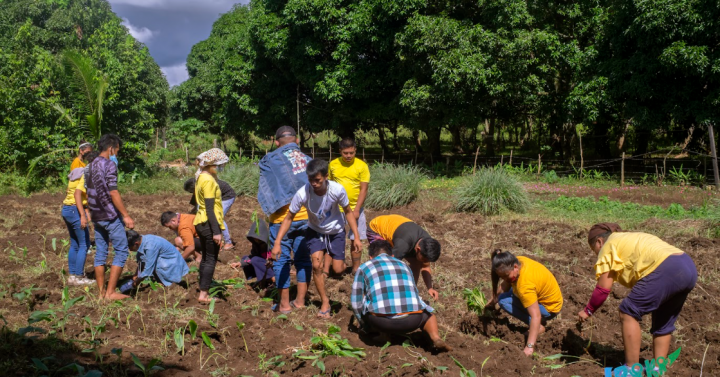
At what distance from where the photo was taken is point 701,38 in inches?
507

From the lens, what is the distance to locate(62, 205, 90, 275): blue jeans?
607 centimetres

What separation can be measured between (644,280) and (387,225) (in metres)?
2.46

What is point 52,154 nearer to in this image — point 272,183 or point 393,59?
point 393,59

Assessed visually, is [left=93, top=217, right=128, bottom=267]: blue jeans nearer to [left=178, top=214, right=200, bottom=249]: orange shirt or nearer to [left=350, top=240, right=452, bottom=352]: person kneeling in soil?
[left=178, top=214, right=200, bottom=249]: orange shirt

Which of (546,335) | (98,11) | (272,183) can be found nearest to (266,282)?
(272,183)

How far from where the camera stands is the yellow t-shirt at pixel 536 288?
14.3 ft

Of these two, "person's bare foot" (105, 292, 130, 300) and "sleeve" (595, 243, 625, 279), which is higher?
"sleeve" (595, 243, 625, 279)

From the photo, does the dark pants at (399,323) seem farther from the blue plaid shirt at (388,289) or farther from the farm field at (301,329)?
the farm field at (301,329)

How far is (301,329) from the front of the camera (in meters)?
4.71

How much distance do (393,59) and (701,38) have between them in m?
8.72

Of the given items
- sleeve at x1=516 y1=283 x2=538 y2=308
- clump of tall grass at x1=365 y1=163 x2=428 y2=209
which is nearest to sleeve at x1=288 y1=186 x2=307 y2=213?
sleeve at x1=516 y1=283 x2=538 y2=308

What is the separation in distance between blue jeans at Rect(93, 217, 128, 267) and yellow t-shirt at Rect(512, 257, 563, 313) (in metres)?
3.81

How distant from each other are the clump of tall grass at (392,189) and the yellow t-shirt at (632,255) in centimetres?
738

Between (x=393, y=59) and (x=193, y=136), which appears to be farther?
(x=193, y=136)
